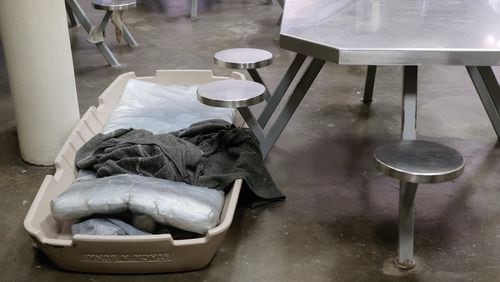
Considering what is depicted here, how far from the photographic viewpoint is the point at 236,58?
2812 millimetres

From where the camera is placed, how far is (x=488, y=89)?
8.97 feet

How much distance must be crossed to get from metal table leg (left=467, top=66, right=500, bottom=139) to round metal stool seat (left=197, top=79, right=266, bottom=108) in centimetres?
111

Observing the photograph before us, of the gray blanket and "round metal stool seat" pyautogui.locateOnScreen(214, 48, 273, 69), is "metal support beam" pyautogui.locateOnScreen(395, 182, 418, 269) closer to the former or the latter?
the gray blanket

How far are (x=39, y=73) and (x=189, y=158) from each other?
0.81 metres

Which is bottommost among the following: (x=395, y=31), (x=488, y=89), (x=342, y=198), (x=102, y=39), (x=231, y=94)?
(x=342, y=198)

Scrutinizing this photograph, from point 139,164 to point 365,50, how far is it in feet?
3.22

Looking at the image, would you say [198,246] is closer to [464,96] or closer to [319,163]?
[319,163]

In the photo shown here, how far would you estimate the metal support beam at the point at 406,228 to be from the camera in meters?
1.94

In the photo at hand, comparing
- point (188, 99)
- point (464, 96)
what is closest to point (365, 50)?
point (188, 99)

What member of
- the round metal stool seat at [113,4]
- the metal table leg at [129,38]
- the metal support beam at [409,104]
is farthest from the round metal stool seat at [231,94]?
the metal table leg at [129,38]

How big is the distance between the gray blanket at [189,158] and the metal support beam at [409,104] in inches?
23.7

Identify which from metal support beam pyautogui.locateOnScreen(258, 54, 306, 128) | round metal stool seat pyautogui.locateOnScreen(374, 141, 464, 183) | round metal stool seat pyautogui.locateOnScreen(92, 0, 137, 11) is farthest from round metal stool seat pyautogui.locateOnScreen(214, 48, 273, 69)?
round metal stool seat pyautogui.locateOnScreen(92, 0, 137, 11)

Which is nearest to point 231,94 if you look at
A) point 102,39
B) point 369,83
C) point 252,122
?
point 252,122

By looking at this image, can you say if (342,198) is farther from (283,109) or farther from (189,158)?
(189,158)
